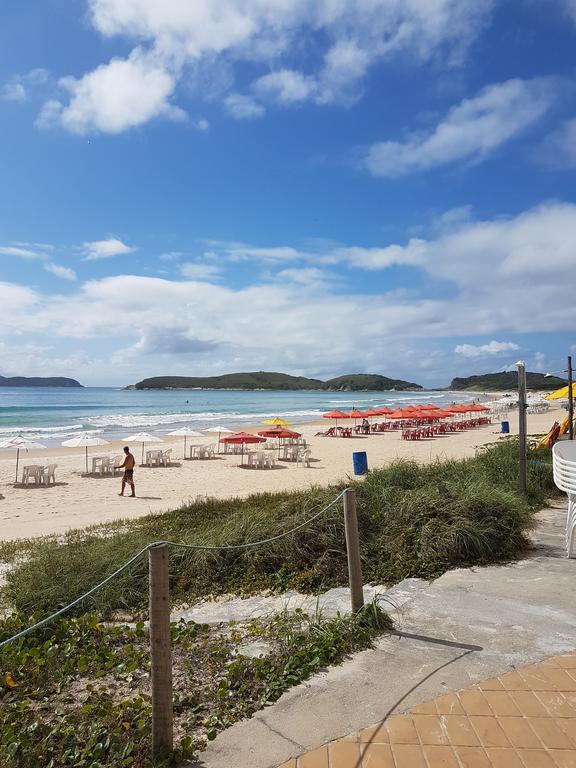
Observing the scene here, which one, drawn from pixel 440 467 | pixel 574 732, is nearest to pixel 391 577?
pixel 574 732

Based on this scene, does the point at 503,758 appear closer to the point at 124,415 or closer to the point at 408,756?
the point at 408,756

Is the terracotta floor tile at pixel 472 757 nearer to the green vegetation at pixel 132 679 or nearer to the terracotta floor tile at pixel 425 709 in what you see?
the terracotta floor tile at pixel 425 709

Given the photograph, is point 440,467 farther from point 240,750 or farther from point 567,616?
point 240,750

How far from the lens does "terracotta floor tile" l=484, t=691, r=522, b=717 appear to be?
2953 mm

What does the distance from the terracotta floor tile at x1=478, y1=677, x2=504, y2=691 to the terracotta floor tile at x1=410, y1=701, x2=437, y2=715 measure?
381 millimetres

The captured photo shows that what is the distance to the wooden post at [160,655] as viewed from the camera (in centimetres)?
280

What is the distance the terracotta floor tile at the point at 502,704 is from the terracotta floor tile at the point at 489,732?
9 cm

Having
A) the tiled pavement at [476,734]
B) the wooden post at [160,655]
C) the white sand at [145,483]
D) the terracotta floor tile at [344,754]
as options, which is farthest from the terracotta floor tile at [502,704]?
the white sand at [145,483]

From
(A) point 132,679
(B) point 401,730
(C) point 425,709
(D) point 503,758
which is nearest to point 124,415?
(A) point 132,679

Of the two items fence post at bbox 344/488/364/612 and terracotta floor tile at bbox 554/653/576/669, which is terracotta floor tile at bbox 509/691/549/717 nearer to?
terracotta floor tile at bbox 554/653/576/669

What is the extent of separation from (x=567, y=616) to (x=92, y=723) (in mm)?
3609

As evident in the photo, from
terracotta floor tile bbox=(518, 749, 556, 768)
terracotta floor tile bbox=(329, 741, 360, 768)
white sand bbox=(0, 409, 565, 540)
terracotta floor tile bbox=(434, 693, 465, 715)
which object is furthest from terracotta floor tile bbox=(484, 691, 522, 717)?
white sand bbox=(0, 409, 565, 540)

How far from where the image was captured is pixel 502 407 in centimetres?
5366

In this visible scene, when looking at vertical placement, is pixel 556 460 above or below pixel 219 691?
above
